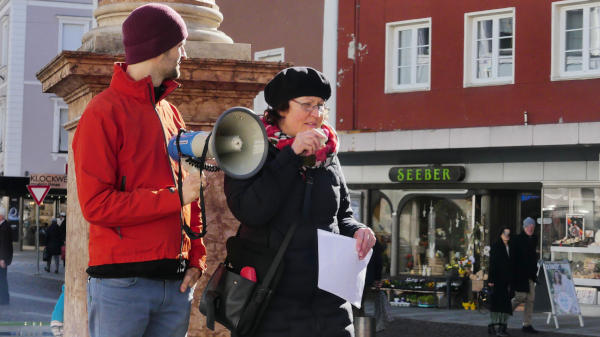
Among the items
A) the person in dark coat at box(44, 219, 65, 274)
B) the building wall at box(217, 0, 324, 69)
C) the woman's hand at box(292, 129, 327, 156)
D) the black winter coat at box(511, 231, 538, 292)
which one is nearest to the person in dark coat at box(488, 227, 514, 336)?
the black winter coat at box(511, 231, 538, 292)

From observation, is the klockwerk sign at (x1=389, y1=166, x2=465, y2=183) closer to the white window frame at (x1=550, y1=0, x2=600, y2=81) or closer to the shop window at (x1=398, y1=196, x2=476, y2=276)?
the shop window at (x1=398, y1=196, x2=476, y2=276)

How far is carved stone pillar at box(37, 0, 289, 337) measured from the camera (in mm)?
4668

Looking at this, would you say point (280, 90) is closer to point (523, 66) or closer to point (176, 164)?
point (176, 164)

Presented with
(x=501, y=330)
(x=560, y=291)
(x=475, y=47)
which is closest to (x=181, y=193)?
(x=501, y=330)

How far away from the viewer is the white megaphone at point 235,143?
11.6 ft

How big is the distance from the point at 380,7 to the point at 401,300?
6.80 meters

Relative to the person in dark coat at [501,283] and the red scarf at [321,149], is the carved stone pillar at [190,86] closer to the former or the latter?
the red scarf at [321,149]

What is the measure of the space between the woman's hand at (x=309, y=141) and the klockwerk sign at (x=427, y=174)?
20.6 m

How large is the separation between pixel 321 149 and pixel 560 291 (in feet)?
52.3

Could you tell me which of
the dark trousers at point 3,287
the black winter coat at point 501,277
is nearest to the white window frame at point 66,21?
the dark trousers at point 3,287

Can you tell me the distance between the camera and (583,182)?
22.2 m

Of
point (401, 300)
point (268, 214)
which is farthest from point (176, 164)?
point (401, 300)

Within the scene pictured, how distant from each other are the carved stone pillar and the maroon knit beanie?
971mm

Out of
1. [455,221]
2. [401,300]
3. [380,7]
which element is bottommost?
[401,300]
